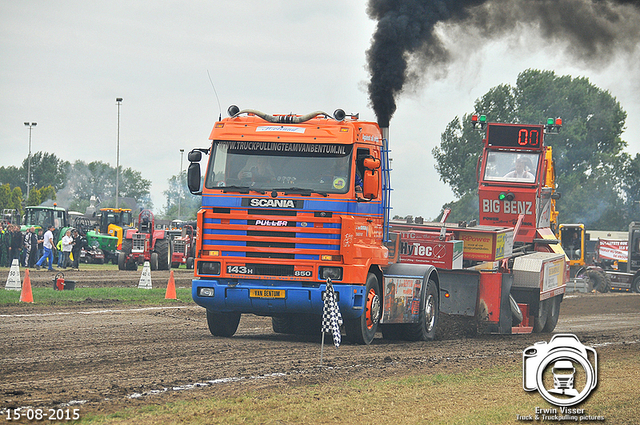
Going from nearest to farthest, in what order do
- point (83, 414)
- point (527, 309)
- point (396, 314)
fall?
point (83, 414) → point (396, 314) → point (527, 309)

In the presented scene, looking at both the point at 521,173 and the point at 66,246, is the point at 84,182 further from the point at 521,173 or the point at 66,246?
the point at 521,173

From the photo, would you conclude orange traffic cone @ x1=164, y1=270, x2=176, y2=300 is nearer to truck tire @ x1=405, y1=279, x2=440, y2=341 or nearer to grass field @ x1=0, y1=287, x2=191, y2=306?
grass field @ x1=0, y1=287, x2=191, y2=306

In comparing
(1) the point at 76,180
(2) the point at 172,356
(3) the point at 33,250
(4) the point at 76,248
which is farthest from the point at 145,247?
(1) the point at 76,180

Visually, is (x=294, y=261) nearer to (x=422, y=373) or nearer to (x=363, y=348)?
(x=363, y=348)

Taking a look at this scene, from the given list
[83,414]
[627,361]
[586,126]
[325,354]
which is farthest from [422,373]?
[586,126]

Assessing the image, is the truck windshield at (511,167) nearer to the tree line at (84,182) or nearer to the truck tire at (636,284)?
the truck tire at (636,284)

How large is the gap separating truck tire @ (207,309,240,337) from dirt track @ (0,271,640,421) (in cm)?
25

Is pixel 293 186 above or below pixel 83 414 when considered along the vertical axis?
above

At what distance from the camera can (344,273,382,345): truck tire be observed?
13.1 metres

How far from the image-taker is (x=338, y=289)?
41.0 feet

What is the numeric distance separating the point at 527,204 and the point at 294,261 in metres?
9.62

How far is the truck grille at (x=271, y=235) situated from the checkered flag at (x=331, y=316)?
2.36ft

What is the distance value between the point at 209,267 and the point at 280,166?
1.91 m

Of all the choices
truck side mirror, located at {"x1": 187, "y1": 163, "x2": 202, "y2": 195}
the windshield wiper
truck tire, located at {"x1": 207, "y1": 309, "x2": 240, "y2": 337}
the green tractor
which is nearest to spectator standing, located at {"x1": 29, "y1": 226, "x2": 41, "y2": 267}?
the green tractor
